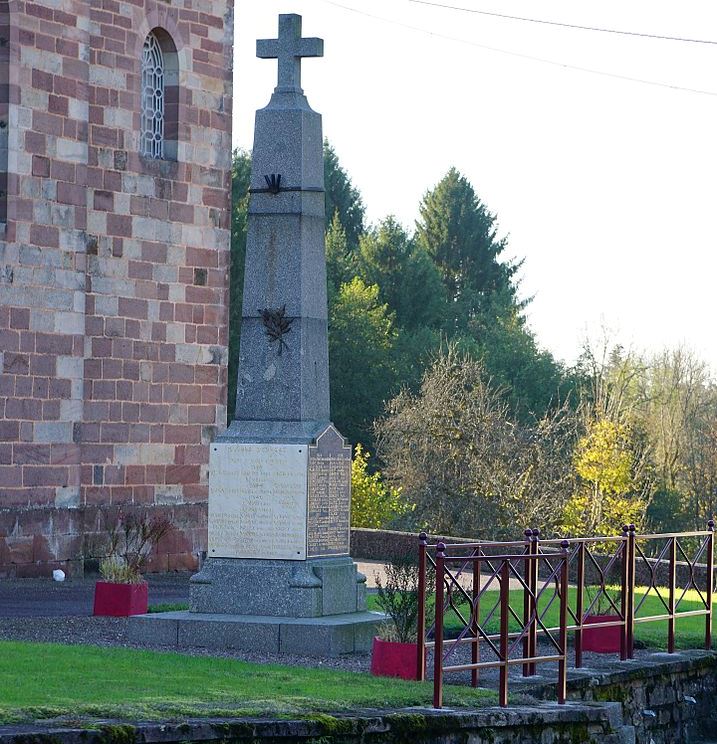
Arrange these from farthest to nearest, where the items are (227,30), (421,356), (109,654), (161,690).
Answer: (421,356)
(227,30)
(109,654)
(161,690)

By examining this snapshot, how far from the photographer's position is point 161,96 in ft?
71.3

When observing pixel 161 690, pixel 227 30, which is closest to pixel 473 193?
pixel 227 30

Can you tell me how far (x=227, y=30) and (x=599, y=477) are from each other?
16.8m

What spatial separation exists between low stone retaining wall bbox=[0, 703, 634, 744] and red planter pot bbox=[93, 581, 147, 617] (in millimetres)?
5053

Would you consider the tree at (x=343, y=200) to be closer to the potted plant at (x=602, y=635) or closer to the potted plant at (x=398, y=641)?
the potted plant at (x=602, y=635)

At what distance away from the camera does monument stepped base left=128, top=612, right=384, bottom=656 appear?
12.5 metres

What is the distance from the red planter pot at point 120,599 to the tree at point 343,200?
161ft

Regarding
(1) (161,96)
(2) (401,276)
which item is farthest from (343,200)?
(1) (161,96)

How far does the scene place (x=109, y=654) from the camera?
12.0 metres

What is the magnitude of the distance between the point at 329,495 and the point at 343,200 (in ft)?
171

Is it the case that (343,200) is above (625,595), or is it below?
above

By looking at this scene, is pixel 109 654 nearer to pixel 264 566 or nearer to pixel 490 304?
pixel 264 566

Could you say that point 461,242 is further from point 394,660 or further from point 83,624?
point 394,660

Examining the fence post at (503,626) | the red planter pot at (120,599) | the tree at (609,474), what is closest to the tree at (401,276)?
the tree at (609,474)
